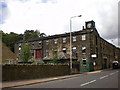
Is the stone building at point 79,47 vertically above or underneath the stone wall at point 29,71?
above

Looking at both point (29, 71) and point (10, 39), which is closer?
point (29, 71)

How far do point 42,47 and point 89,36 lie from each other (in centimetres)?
1634

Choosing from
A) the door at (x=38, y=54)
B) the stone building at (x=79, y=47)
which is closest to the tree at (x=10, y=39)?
the door at (x=38, y=54)

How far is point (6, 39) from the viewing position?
69.4m

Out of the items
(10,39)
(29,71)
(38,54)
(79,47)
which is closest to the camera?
(29,71)

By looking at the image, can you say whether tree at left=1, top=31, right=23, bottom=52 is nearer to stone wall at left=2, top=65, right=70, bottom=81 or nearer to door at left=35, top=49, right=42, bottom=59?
door at left=35, top=49, right=42, bottom=59

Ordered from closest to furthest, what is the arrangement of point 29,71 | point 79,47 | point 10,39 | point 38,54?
point 29,71 → point 79,47 → point 38,54 → point 10,39

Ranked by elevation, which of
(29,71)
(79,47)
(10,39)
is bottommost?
(29,71)

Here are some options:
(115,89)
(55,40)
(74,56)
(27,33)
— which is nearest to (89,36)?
(74,56)

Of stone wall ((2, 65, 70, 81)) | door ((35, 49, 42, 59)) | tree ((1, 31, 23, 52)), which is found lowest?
stone wall ((2, 65, 70, 81))

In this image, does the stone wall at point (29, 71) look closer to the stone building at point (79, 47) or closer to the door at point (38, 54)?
the stone building at point (79, 47)

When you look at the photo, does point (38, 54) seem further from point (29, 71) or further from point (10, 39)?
point (29, 71)

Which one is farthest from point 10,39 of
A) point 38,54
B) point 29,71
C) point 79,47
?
point 29,71

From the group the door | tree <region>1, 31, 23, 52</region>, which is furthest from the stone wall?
tree <region>1, 31, 23, 52</region>
